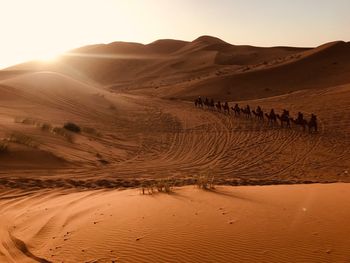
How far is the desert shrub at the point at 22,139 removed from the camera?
14.3 m

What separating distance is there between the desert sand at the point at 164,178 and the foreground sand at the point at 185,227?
2cm

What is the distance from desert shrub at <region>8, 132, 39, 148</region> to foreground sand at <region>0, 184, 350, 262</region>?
543 centimetres

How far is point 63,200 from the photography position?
905cm

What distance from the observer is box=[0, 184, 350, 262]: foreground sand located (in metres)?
5.48

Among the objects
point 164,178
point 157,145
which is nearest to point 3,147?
point 164,178

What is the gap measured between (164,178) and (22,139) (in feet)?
16.8

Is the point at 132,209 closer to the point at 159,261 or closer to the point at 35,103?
the point at 159,261

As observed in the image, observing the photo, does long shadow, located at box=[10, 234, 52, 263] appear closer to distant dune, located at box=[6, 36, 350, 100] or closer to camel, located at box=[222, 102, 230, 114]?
camel, located at box=[222, 102, 230, 114]

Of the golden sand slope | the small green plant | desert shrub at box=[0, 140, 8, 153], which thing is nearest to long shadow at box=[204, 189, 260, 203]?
the golden sand slope

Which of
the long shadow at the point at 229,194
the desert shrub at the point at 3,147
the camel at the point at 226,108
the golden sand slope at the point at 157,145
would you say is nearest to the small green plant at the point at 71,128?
the golden sand slope at the point at 157,145

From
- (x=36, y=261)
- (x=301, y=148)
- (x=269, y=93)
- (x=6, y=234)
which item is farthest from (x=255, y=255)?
(x=269, y=93)

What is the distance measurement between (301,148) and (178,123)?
8320mm

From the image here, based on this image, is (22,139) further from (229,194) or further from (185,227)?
(185,227)

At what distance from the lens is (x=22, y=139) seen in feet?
48.1
